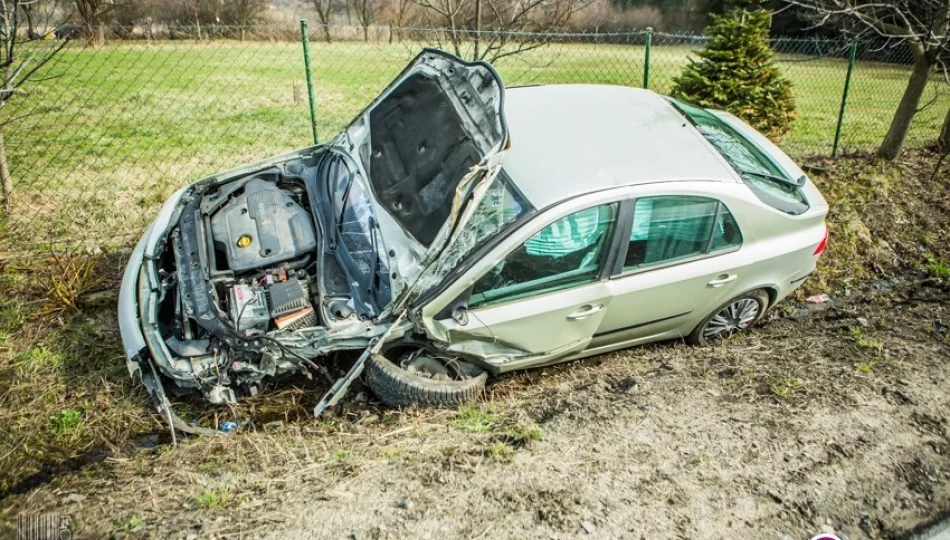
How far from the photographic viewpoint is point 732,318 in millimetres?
4824

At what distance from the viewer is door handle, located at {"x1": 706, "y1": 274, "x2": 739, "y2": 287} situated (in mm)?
4340

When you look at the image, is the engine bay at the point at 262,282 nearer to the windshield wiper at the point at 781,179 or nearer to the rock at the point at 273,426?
the rock at the point at 273,426

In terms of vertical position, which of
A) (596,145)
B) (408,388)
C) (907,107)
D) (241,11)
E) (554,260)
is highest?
(241,11)

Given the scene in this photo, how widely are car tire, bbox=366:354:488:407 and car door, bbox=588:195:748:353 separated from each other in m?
1.04

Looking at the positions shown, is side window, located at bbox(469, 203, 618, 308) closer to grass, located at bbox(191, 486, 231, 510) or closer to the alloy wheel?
the alloy wheel

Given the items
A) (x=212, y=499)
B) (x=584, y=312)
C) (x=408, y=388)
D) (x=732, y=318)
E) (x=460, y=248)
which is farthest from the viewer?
(x=732, y=318)

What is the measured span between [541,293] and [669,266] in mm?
972

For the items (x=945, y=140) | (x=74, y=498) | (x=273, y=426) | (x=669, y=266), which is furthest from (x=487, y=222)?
(x=945, y=140)

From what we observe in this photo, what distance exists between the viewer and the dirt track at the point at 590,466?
10.2ft

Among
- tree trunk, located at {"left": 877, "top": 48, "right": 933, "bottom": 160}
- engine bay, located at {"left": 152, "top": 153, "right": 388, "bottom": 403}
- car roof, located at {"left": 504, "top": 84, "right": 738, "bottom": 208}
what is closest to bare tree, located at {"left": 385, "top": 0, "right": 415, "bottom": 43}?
car roof, located at {"left": 504, "top": 84, "right": 738, "bottom": 208}

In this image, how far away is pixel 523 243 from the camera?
3719 millimetres

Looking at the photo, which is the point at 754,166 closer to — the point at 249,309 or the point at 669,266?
the point at 669,266

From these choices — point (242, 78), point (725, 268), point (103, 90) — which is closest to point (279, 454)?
point (725, 268)

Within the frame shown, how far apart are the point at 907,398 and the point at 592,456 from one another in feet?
7.49
